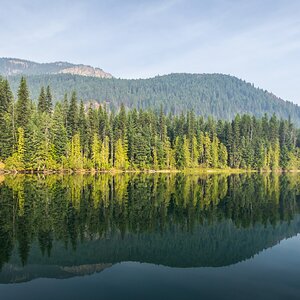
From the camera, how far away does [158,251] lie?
22.3 meters

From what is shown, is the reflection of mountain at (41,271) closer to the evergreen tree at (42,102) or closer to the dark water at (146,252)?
the dark water at (146,252)

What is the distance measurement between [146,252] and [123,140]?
108107mm

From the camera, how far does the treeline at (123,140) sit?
3947 inches

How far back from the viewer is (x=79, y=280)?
17109mm

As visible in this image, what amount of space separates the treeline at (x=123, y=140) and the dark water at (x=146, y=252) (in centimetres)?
6516

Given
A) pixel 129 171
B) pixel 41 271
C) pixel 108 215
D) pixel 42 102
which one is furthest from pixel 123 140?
pixel 41 271

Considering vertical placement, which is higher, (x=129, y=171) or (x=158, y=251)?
(x=129, y=171)

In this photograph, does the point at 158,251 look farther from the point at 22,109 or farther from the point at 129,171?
the point at 129,171

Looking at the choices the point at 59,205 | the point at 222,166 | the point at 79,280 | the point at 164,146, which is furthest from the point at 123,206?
the point at 222,166

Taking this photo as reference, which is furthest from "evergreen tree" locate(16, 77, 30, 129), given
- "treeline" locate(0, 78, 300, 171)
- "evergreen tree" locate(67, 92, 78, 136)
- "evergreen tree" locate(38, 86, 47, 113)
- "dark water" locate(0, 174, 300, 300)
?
"dark water" locate(0, 174, 300, 300)

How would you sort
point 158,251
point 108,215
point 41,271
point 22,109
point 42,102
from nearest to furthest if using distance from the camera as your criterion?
point 41,271 → point 158,251 → point 108,215 → point 22,109 → point 42,102

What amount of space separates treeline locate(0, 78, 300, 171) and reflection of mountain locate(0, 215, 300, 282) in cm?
7849

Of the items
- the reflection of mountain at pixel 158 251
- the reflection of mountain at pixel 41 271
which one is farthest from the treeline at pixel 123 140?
the reflection of mountain at pixel 41 271

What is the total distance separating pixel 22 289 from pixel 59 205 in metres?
22.0
